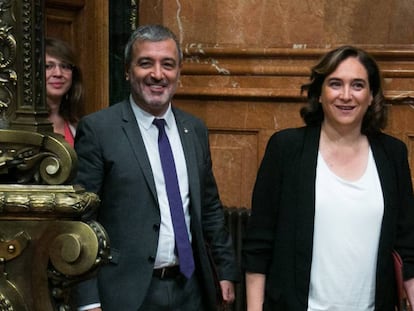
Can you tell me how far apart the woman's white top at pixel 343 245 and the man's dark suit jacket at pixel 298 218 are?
0.08 feet

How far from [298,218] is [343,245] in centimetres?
15

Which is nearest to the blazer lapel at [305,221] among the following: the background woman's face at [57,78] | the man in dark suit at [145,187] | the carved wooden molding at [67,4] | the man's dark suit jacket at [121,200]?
the man in dark suit at [145,187]

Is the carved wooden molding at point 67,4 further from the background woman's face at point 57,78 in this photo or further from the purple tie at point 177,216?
the purple tie at point 177,216

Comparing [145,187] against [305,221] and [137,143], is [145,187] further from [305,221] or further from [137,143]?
[305,221]

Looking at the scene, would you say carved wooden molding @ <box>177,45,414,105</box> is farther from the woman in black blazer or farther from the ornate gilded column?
the ornate gilded column

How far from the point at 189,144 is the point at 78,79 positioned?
72 cm

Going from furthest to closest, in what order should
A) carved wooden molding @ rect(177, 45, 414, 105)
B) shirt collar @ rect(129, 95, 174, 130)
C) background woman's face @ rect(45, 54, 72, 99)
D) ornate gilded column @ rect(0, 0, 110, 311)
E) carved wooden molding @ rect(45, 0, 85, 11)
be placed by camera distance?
carved wooden molding @ rect(177, 45, 414, 105), carved wooden molding @ rect(45, 0, 85, 11), background woman's face @ rect(45, 54, 72, 99), shirt collar @ rect(129, 95, 174, 130), ornate gilded column @ rect(0, 0, 110, 311)

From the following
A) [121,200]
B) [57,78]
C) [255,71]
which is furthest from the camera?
[255,71]

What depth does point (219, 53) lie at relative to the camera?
13.1 feet

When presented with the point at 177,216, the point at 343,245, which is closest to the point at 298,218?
the point at 343,245

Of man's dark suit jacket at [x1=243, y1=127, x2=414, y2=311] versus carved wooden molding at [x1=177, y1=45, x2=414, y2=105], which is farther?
carved wooden molding at [x1=177, y1=45, x2=414, y2=105]

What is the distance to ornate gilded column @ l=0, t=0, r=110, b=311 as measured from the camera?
46.4 inches

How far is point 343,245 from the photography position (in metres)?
2.26

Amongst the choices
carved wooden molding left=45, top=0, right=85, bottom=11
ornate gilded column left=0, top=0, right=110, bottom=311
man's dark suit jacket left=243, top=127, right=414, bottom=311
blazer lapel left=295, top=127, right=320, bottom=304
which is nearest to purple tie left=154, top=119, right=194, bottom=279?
man's dark suit jacket left=243, top=127, right=414, bottom=311
